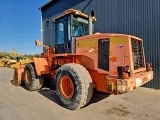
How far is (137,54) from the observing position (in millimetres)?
5855

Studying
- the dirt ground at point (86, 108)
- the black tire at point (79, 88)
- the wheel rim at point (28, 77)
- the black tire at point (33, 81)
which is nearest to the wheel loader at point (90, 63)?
the black tire at point (79, 88)

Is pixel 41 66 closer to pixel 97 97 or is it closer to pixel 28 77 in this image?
pixel 28 77

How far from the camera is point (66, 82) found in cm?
580

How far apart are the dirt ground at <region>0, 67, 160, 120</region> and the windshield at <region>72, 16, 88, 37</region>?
241 centimetres

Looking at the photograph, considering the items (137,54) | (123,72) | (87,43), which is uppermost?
(87,43)

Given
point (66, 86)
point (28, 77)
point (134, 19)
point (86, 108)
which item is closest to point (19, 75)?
point (28, 77)

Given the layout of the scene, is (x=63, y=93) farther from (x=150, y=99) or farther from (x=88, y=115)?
(x=150, y=99)

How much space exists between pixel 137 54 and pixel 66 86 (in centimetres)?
249

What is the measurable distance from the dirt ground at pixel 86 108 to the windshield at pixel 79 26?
2406 millimetres

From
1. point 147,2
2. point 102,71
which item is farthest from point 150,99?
point 147,2

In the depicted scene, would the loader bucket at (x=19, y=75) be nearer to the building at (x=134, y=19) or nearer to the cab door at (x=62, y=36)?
the building at (x=134, y=19)

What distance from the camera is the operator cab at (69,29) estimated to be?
21.2 ft

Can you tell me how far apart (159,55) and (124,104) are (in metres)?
3.44

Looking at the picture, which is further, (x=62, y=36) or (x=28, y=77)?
(x=28, y=77)
